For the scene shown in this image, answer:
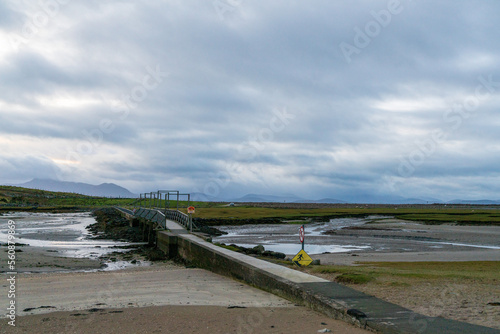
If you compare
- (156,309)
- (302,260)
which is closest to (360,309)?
(156,309)

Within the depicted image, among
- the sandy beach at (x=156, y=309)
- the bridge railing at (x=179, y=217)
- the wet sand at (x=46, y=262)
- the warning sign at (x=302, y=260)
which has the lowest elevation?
the wet sand at (x=46, y=262)

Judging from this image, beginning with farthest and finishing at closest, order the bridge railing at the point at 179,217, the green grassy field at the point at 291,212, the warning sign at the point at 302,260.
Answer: the green grassy field at the point at 291,212 < the bridge railing at the point at 179,217 < the warning sign at the point at 302,260

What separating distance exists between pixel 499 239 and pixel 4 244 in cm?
3201

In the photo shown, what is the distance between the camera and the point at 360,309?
6461 mm

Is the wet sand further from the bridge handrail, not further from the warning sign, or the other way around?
the warning sign

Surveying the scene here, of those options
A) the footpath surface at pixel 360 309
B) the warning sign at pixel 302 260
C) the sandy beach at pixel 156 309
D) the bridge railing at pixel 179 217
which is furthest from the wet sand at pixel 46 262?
the footpath surface at pixel 360 309

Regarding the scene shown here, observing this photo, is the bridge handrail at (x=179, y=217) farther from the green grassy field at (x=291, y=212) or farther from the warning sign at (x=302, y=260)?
the warning sign at (x=302, y=260)

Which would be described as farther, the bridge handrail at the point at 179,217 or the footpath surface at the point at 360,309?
the bridge handrail at the point at 179,217

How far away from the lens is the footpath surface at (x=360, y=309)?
5465mm

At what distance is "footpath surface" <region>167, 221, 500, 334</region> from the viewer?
5.46 meters

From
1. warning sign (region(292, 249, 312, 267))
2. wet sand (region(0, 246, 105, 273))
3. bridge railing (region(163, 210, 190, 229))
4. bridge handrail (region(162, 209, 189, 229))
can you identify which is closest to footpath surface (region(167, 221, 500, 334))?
warning sign (region(292, 249, 312, 267))

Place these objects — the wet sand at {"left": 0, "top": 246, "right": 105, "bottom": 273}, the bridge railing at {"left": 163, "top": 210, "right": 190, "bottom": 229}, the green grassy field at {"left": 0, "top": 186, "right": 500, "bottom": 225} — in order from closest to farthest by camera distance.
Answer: the wet sand at {"left": 0, "top": 246, "right": 105, "bottom": 273} < the bridge railing at {"left": 163, "top": 210, "right": 190, "bottom": 229} < the green grassy field at {"left": 0, "top": 186, "right": 500, "bottom": 225}

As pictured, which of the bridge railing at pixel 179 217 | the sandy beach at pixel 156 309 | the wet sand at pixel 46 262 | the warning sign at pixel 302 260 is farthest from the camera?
the bridge railing at pixel 179 217

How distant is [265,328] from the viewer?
6.16 metres
